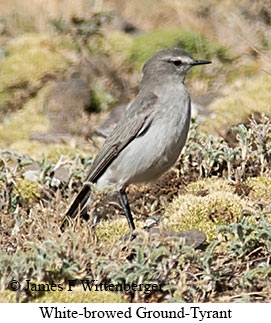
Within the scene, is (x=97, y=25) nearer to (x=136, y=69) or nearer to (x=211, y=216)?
(x=136, y=69)

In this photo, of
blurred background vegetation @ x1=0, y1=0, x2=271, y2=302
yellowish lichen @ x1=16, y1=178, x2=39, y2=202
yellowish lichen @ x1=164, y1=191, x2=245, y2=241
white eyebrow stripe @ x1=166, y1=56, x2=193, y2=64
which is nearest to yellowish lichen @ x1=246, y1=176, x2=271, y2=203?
blurred background vegetation @ x1=0, y1=0, x2=271, y2=302

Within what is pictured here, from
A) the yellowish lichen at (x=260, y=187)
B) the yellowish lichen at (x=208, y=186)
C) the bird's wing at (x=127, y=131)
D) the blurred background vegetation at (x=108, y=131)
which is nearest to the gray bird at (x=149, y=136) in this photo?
the bird's wing at (x=127, y=131)

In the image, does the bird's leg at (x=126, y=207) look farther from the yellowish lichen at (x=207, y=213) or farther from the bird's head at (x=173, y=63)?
the bird's head at (x=173, y=63)

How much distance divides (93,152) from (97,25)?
3.56m

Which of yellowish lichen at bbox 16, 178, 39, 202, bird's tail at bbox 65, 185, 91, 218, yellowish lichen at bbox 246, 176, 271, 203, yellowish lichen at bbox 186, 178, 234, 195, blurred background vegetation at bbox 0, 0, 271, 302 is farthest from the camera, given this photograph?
yellowish lichen at bbox 16, 178, 39, 202

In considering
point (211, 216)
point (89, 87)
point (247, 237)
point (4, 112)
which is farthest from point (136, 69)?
point (247, 237)

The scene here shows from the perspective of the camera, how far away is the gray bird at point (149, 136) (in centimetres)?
693

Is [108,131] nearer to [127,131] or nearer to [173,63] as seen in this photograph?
[173,63]

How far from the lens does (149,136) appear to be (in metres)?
7.01

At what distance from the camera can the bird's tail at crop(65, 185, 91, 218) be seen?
7238 millimetres

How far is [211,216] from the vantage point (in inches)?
270

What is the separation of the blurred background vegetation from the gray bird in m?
0.28

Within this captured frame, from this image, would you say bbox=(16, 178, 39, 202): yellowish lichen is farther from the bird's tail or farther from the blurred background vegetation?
the bird's tail

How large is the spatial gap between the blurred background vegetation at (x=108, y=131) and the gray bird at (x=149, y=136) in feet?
0.92
